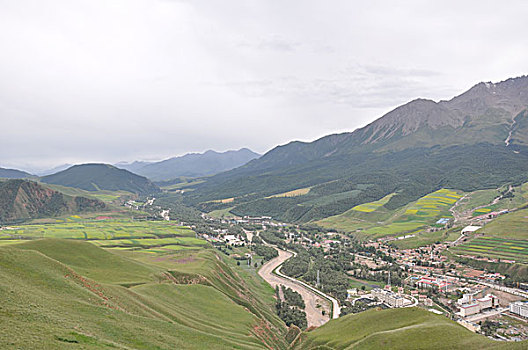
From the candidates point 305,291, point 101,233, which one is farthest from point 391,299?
point 101,233

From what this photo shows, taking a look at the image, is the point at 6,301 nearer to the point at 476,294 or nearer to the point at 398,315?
the point at 398,315

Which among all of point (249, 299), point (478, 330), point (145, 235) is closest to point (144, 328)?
point (249, 299)

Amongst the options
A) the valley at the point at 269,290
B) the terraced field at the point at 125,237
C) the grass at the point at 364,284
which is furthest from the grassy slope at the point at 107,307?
the terraced field at the point at 125,237

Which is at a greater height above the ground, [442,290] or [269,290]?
[269,290]

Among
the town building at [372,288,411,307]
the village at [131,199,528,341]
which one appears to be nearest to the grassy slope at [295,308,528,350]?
the village at [131,199,528,341]

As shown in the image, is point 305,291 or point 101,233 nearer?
point 305,291

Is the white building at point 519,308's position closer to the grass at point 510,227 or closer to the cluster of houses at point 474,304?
the cluster of houses at point 474,304

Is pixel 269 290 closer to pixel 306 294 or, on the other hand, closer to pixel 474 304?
pixel 306 294
